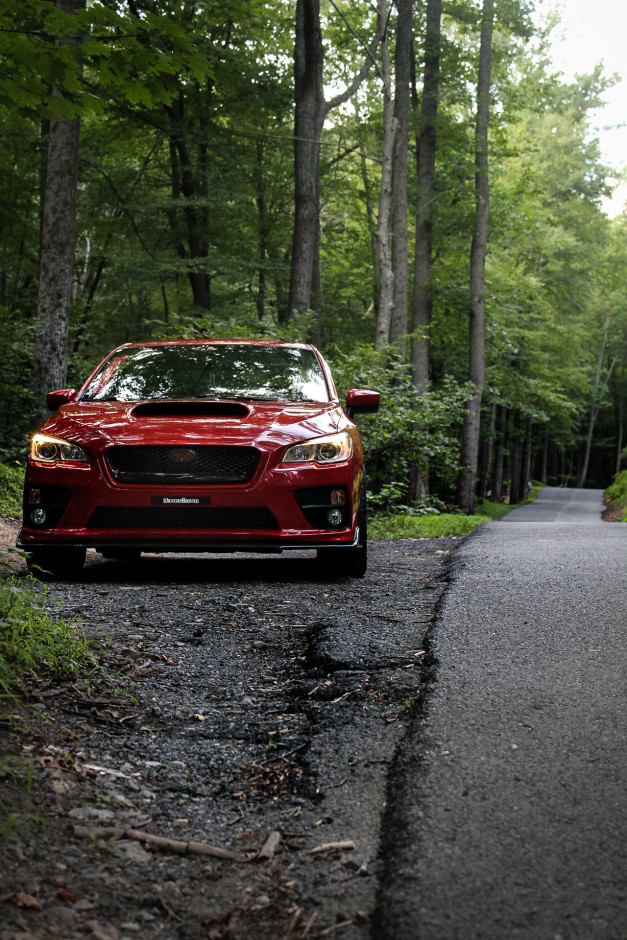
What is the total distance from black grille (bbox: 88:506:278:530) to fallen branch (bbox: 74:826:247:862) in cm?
379

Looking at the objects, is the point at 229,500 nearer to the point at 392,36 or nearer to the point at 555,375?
the point at 392,36

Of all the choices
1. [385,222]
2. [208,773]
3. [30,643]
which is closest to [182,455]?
[30,643]

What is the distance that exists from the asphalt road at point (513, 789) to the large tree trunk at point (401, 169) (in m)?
17.3

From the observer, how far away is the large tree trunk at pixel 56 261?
A: 13.3m

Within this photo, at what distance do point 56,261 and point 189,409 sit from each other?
7.91m

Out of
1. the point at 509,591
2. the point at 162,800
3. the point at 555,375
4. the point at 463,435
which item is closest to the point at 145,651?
the point at 162,800

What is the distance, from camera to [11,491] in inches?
494

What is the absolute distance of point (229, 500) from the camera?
6344 mm

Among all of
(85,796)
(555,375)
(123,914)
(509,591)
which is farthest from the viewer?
(555,375)

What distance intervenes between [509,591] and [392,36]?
2300cm

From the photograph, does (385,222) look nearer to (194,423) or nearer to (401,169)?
(401,169)

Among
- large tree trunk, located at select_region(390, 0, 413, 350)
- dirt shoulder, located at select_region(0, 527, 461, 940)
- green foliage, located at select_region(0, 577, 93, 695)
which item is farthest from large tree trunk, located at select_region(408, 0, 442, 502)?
green foliage, located at select_region(0, 577, 93, 695)

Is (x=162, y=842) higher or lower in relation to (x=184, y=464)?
lower

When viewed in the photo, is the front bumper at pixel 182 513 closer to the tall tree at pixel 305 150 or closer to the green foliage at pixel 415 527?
the green foliage at pixel 415 527
